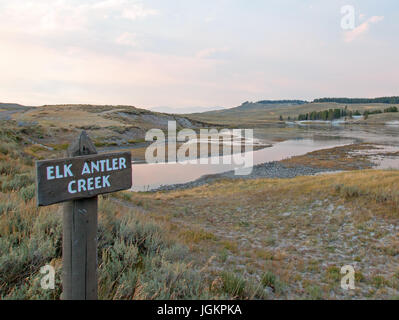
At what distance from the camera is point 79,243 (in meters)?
2.45

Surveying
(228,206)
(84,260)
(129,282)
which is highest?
(84,260)

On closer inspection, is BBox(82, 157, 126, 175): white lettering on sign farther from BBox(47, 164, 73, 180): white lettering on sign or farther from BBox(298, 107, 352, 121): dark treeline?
BBox(298, 107, 352, 121): dark treeline

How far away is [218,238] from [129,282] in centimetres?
428

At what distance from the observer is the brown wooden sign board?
2.18 metres

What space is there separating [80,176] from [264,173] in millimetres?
23850

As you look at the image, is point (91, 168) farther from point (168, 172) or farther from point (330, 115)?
point (330, 115)

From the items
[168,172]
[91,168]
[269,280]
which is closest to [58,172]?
[91,168]

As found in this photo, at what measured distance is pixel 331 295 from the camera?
427cm

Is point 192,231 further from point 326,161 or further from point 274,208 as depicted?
point 326,161

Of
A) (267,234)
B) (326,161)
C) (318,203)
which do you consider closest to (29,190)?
(267,234)

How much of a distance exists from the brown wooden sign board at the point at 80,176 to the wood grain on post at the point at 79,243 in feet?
0.39

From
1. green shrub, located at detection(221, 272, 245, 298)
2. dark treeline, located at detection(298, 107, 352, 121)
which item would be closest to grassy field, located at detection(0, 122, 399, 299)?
green shrub, located at detection(221, 272, 245, 298)

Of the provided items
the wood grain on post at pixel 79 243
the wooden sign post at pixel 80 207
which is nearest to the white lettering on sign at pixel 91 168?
the wooden sign post at pixel 80 207

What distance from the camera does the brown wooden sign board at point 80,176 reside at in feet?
7.15
